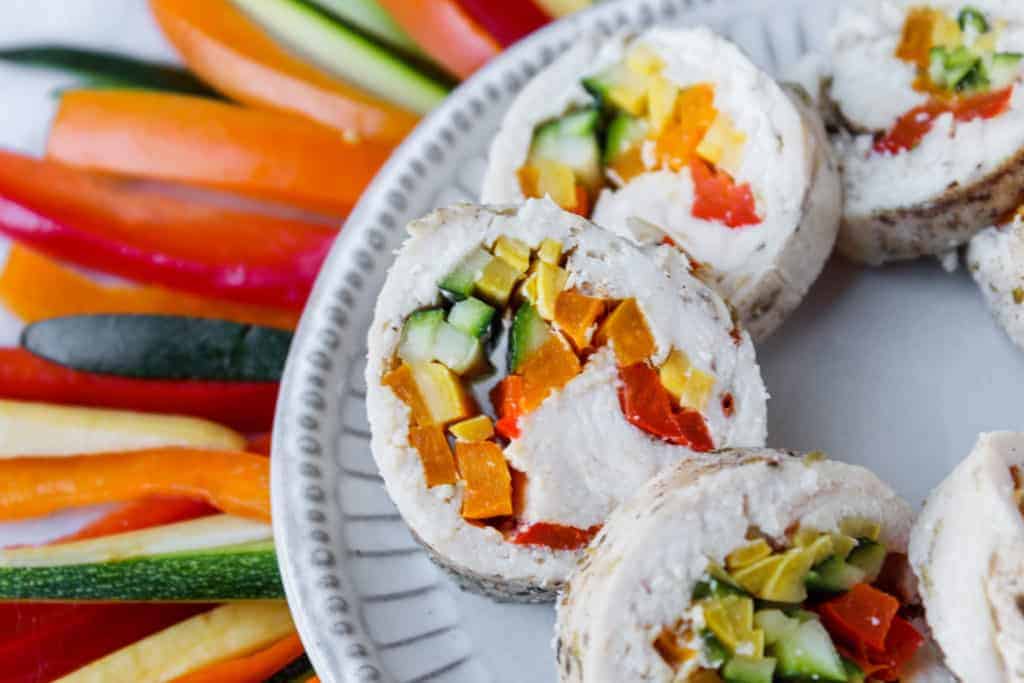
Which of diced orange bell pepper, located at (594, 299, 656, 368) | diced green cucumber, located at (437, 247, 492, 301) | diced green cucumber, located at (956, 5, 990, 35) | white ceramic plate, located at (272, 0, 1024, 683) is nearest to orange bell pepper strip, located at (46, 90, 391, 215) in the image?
white ceramic plate, located at (272, 0, 1024, 683)

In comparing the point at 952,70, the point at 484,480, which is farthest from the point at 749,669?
the point at 952,70

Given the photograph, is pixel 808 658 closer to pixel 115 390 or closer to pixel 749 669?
pixel 749 669

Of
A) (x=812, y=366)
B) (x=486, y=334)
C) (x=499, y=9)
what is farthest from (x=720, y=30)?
(x=486, y=334)

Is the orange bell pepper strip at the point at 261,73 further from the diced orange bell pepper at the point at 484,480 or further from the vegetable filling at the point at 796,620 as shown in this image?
the vegetable filling at the point at 796,620

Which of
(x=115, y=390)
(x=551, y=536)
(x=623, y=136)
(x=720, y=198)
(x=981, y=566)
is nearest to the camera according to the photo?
(x=981, y=566)

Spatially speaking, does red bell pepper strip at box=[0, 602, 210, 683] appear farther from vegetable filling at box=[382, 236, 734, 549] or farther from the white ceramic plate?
vegetable filling at box=[382, 236, 734, 549]

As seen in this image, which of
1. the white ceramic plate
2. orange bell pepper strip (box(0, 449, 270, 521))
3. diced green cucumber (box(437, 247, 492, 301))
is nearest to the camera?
diced green cucumber (box(437, 247, 492, 301))
